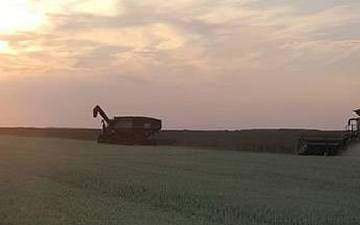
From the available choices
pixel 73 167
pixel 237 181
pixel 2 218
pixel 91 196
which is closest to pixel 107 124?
pixel 73 167

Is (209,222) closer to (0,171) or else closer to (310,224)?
(310,224)

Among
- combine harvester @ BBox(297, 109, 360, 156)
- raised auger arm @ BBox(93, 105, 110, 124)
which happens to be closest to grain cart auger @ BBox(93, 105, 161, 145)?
raised auger arm @ BBox(93, 105, 110, 124)

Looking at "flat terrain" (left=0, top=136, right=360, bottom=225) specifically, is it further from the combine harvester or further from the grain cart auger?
the grain cart auger

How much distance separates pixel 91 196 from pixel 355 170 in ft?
48.6

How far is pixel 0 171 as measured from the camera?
26516 mm

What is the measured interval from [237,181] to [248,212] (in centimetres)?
782

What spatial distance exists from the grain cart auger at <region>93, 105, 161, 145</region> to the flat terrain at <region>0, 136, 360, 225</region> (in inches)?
1345

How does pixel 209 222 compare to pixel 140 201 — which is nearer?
pixel 209 222

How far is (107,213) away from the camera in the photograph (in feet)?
48.7

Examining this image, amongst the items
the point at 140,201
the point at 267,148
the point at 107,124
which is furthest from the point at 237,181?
the point at 107,124

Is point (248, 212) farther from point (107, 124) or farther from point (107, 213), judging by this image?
point (107, 124)

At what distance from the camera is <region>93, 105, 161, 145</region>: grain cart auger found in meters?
64.9

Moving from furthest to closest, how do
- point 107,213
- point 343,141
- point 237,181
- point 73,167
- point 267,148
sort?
point 267,148
point 343,141
point 73,167
point 237,181
point 107,213

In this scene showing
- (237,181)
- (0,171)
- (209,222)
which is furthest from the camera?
(0,171)
